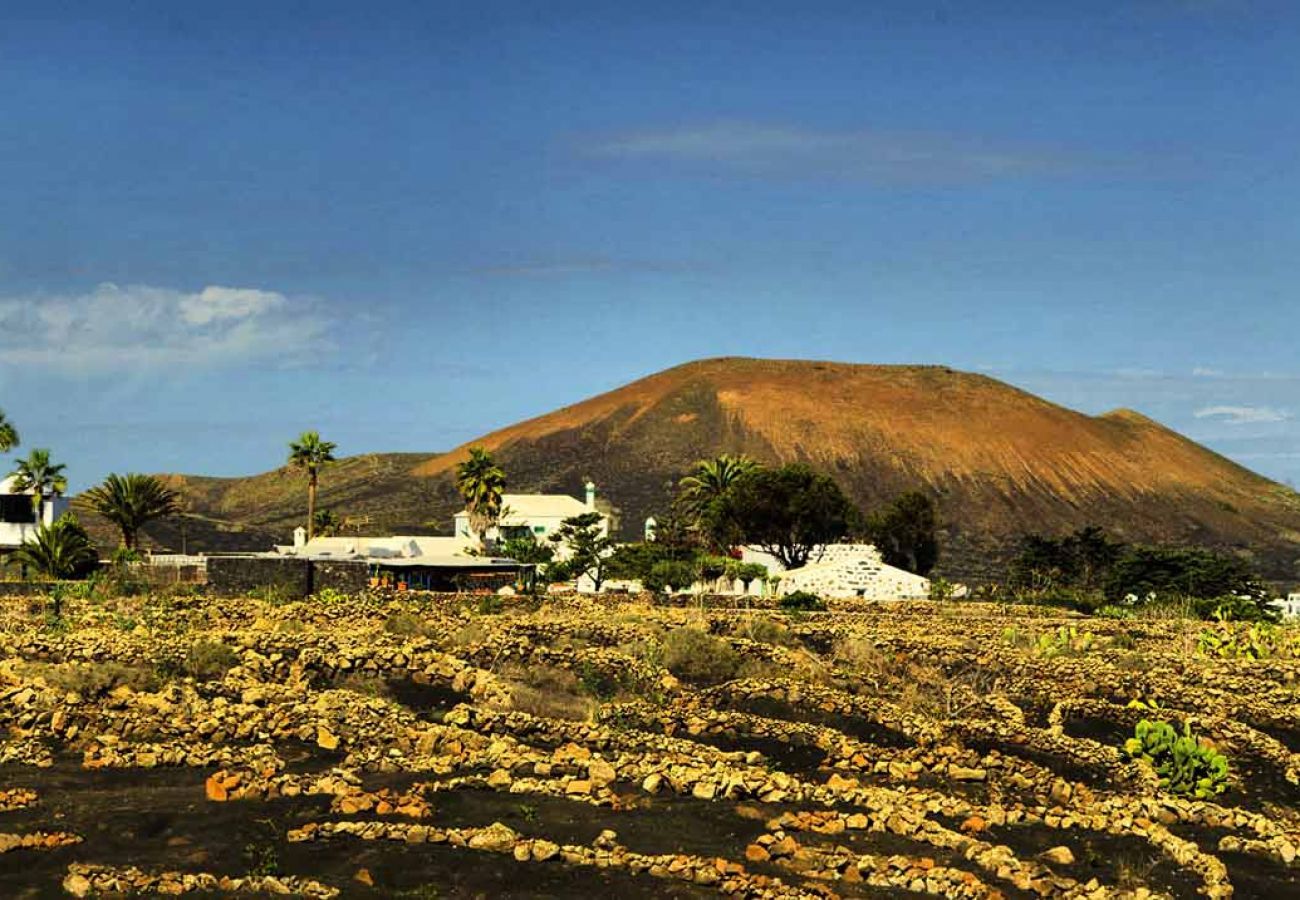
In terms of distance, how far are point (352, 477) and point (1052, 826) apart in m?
155

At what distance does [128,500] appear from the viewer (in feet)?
214

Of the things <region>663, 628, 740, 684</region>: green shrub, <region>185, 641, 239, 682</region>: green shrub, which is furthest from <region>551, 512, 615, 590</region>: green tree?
<region>185, 641, 239, 682</region>: green shrub

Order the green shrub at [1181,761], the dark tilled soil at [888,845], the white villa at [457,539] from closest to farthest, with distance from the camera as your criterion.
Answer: the dark tilled soil at [888,845] < the green shrub at [1181,761] < the white villa at [457,539]

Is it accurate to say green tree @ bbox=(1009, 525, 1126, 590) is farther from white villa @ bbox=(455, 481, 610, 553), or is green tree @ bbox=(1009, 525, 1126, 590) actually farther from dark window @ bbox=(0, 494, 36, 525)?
dark window @ bbox=(0, 494, 36, 525)

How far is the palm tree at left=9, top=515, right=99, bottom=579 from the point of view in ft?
174

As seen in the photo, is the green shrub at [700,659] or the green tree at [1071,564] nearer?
the green shrub at [700,659]

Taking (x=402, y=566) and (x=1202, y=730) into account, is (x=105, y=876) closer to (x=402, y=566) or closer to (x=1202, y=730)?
(x=1202, y=730)

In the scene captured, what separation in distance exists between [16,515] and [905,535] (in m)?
55.7

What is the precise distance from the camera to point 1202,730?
29844mm

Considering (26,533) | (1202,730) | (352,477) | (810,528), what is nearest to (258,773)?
(1202,730)

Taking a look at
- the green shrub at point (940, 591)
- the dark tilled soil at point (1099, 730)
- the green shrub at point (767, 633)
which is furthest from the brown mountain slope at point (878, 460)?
the dark tilled soil at point (1099, 730)

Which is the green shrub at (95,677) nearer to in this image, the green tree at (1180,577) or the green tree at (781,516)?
the green tree at (1180,577)

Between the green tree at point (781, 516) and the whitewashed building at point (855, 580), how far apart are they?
13.3 meters

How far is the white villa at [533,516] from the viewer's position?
3536 inches
